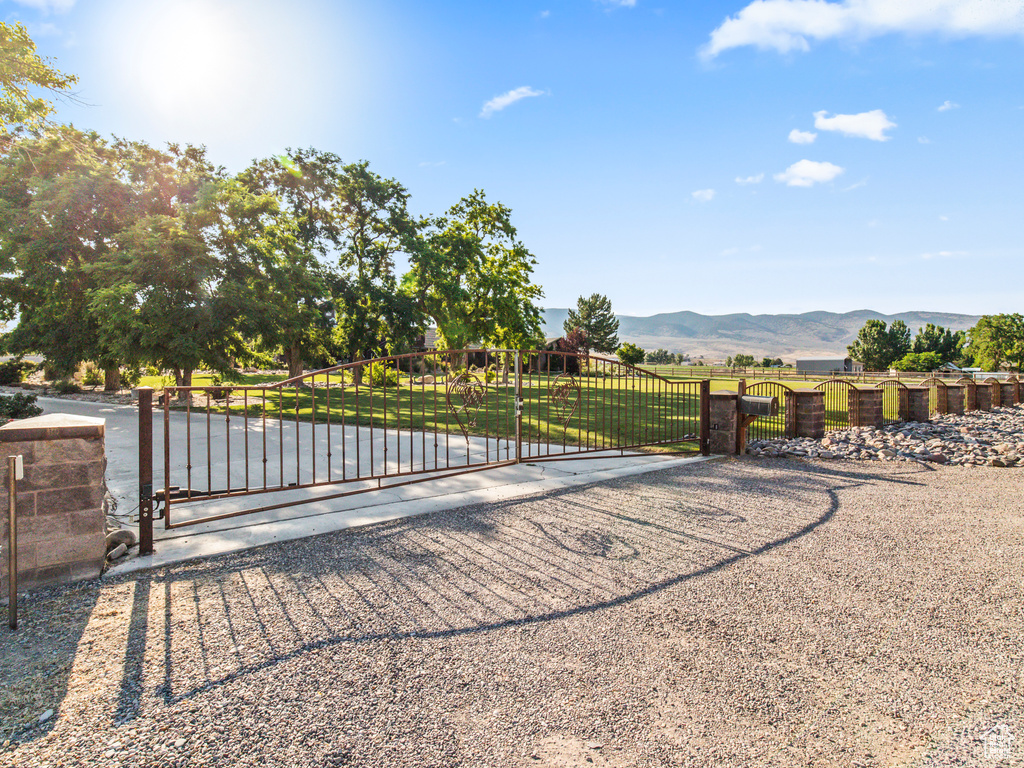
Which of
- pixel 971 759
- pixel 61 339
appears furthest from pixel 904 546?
pixel 61 339

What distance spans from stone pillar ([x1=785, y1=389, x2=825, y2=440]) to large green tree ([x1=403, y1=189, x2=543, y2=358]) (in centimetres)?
1721

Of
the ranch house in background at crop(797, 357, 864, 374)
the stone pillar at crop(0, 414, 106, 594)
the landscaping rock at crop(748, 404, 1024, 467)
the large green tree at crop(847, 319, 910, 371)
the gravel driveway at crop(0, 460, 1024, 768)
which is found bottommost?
the gravel driveway at crop(0, 460, 1024, 768)

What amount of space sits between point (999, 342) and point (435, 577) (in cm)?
6946

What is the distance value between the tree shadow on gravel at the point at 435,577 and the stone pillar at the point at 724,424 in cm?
269

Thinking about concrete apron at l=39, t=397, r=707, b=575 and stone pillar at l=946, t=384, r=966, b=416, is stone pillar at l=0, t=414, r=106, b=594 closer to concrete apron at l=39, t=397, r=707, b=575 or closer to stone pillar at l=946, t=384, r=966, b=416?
concrete apron at l=39, t=397, r=707, b=575

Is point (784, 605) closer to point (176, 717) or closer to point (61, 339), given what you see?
point (176, 717)

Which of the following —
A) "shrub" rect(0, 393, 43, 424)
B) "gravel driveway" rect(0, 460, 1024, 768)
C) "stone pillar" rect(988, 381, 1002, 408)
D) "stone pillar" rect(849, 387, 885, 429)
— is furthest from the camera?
"stone pillar" rect(988, 381, 1002, 408)

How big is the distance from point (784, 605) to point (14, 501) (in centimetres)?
457

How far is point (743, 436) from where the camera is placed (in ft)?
28.1

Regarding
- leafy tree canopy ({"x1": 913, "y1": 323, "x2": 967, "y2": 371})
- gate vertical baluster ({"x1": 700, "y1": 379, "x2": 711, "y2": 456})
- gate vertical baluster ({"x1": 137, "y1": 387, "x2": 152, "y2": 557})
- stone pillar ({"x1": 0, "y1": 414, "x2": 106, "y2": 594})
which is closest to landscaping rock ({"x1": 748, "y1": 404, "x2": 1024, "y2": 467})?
gate vertical baluster ({"x1": 700, "y1": 379, "x2": 711, "y2": 456})

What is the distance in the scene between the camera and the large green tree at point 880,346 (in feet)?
229

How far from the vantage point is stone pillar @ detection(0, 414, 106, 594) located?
10.9 feet

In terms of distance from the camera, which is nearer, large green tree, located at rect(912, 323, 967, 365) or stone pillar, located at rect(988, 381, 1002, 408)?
stone pillar, located at rect(988, 381, 1002, 408)

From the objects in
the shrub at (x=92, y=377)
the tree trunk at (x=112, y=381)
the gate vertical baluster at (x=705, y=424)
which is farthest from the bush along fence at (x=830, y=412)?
the shrub at (x=92, y=377)
